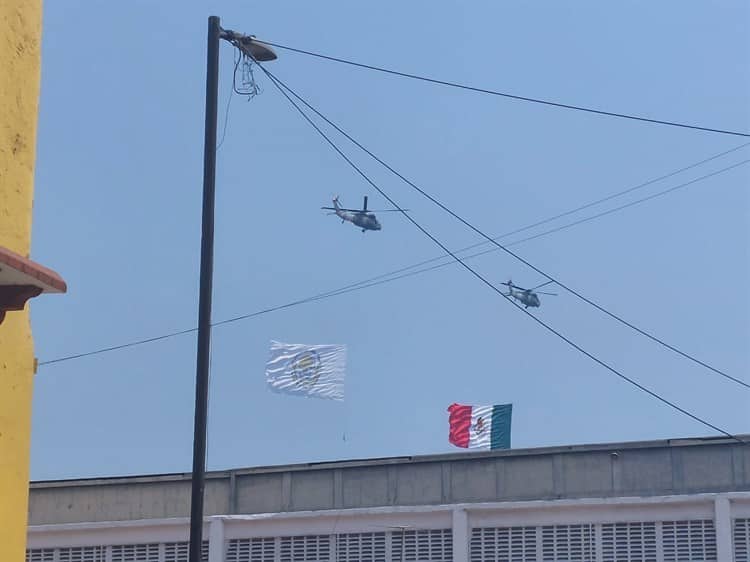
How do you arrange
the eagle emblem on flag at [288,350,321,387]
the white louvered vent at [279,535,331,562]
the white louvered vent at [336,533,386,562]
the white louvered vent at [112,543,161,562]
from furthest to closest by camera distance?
1. the eagle emblem on flag at [288,350,321,387]
2. the white louvered vent at [112,543,161,562]
3. the white louvered vent at [279,535,331,562]
4. the white louvered vent at [336,533,386,562]

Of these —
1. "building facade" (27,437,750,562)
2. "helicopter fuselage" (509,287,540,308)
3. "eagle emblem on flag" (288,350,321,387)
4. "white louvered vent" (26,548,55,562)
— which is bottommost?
"white louvered vent" (26,548,55,562)

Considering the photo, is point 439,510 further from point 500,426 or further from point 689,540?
point 500,426

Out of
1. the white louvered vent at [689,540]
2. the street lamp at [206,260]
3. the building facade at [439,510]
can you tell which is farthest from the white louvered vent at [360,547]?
the street lamp at [206,260]

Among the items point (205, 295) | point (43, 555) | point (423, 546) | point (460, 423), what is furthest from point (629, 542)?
point (460, 423)

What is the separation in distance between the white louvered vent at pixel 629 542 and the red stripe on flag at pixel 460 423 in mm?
19149

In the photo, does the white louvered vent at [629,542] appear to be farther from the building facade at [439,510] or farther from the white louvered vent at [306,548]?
the white louvered vent at [306,548]

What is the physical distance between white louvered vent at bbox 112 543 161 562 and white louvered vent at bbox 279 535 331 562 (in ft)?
7.46

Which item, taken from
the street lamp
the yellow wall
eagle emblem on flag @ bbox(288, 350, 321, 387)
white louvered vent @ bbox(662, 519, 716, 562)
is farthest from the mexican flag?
the yellow wall

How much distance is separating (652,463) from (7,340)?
49.1 feet

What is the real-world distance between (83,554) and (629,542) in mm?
9682

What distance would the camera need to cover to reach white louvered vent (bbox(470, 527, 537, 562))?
21938mm

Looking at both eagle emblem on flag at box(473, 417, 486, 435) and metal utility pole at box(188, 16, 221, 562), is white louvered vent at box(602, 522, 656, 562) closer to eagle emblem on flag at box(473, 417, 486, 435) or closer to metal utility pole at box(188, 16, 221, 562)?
metal utility pole at box(188, 16, 221, 562)

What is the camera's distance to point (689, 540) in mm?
20906

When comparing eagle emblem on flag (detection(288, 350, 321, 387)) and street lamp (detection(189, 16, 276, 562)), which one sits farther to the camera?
eagle emblem on flag (detection(288, 350, 321, 387))
